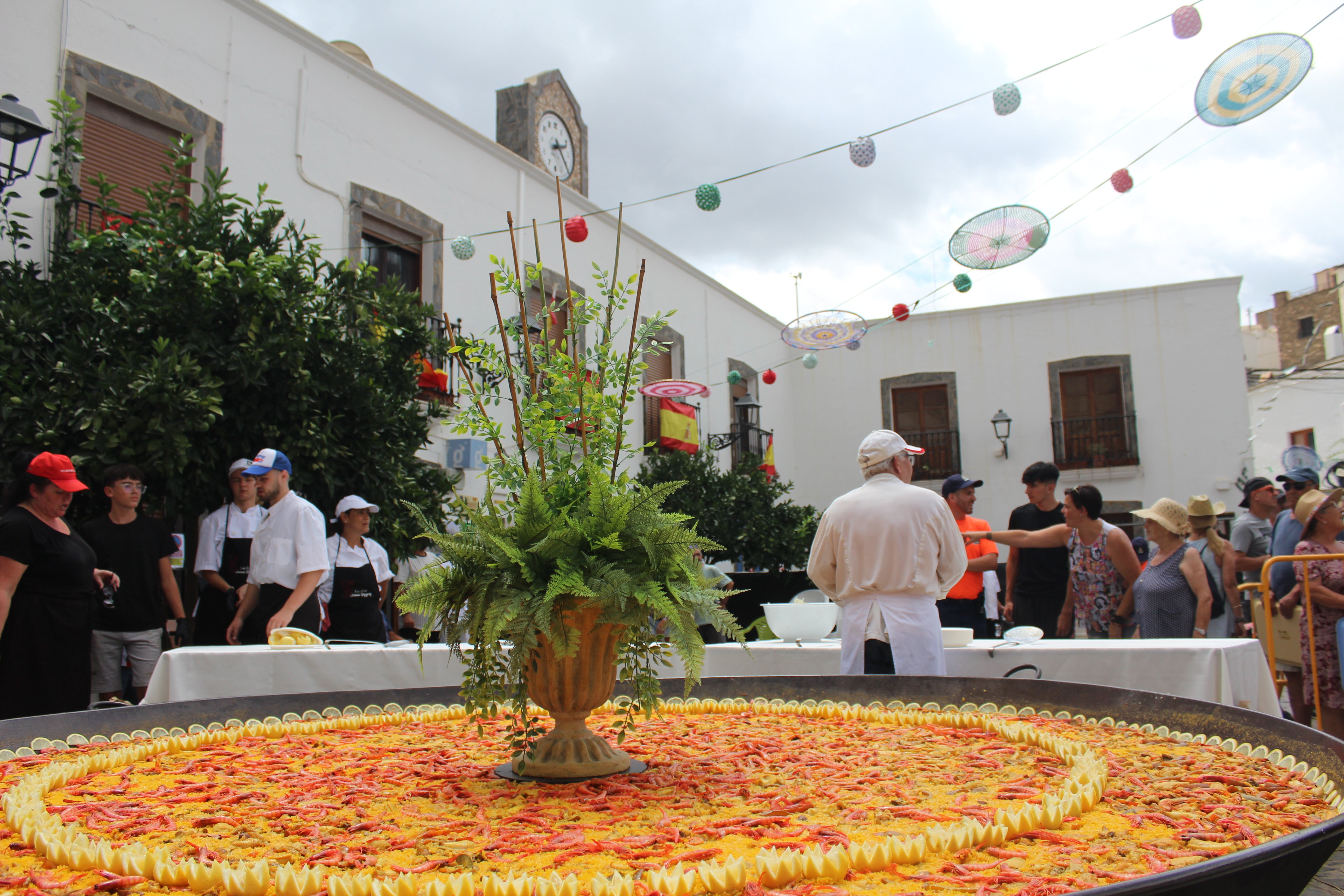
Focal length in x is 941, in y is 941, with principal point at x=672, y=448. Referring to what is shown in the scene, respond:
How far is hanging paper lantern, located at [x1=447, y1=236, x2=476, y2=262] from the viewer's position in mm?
8062

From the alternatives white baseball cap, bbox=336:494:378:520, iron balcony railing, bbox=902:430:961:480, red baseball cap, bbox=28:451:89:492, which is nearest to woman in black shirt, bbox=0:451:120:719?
red baseball cap, bbox=28:451:89:492

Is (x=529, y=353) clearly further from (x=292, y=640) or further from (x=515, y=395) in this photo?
(x=292, y=640)

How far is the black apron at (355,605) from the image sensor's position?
440cm

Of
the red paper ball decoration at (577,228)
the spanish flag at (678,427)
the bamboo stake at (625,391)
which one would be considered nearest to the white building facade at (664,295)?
the spanish flag at (678,427)

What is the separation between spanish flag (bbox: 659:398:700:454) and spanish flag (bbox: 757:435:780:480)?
101cm

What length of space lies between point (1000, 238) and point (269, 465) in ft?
16.9

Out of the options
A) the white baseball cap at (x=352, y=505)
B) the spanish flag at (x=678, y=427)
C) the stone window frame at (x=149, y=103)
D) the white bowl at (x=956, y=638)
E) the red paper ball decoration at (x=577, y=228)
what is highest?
the stone window frame at (x=149, y=103)

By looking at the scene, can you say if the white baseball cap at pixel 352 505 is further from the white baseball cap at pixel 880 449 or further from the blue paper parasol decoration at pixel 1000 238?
the blue paper parasol decoration at pixel 1000 238

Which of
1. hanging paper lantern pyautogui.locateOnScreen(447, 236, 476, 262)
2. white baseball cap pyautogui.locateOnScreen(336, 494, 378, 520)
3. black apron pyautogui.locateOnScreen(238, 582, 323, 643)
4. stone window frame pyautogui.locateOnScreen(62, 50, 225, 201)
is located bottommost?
black apron pyautogui.locateOnScreen(238, 582, 323, 643)

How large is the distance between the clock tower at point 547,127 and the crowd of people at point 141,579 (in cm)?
770

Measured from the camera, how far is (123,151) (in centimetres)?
684

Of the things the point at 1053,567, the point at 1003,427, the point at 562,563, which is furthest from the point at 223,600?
the point at 1003,427

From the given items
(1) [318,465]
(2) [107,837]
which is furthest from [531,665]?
(1) [318,465]

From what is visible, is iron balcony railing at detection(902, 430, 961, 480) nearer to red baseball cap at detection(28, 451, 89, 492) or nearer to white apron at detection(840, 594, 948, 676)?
white apron at detection(840, 594, 948, 676)
